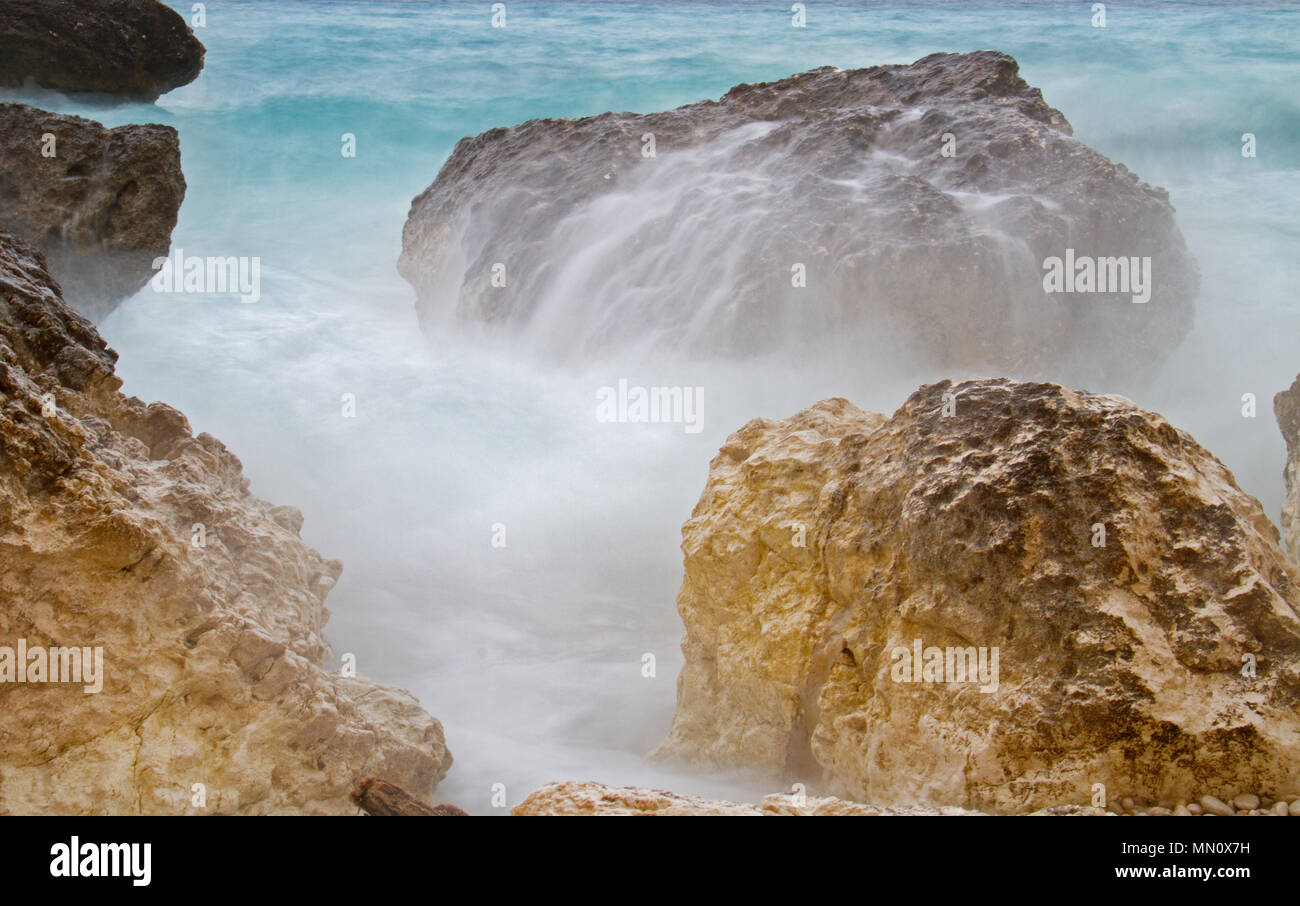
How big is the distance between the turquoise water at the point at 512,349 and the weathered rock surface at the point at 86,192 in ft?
5.97

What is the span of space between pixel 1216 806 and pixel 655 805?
5.18 ft

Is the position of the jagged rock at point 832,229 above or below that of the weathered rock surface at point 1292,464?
above

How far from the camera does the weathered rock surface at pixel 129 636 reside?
3.43m

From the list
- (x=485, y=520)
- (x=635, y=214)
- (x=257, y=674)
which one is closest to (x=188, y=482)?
(x=257, y=674)

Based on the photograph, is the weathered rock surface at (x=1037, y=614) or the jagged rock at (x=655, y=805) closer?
the jagged rock at (x=655, y=805)

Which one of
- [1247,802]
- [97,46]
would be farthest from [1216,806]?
[97,46]

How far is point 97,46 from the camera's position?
35.9 feet

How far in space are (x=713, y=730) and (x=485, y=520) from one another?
3.50 m

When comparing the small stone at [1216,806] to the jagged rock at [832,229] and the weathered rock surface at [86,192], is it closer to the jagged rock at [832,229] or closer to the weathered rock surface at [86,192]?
the jagged rock at [832,229]

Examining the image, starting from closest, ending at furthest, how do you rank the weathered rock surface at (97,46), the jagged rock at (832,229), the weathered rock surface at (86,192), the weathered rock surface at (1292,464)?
1. the weathered rock surface at (1292,464)
2. the weathered rock surface at (86,192)
3. the jagged rock at (832,229)
4. the weathered rock surface at (97,46)

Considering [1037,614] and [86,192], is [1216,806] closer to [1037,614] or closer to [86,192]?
[1037,614]

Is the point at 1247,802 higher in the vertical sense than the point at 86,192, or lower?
lower

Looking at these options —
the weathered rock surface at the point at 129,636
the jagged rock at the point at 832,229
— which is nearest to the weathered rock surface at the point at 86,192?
the weathered rock surface at the point at 129,636
